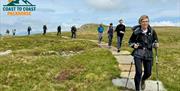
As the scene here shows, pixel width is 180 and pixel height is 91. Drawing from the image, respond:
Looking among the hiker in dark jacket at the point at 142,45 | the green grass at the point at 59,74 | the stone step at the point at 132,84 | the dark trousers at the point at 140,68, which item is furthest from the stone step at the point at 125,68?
the hiker in dark jacket at the point at 142,45

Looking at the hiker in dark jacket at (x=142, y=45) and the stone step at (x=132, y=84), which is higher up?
the hiker in dark jacket at (x=142, y=45)

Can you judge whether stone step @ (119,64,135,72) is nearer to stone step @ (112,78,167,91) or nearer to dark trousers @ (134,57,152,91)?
stone step @ (112,78,167,91)

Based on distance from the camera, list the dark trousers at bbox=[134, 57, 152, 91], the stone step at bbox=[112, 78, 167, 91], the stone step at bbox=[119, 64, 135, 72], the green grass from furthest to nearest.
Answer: the stone step at bbox=[119, 64, 135, 72], the green grass, the stone step at bbox=[112, 78, 167, 91], the dark trousers at bbox=[134, 57, 152, 91]

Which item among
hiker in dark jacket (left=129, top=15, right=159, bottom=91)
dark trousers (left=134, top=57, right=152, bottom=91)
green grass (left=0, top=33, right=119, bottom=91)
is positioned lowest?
green grass (left=0, top=33, right=119, bottom=91)

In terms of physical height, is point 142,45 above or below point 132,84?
above

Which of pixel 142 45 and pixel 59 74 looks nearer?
pixel 142 45

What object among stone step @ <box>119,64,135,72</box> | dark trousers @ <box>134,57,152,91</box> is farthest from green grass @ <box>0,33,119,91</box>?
dark trousers @ <box>134,57,152,91</box>

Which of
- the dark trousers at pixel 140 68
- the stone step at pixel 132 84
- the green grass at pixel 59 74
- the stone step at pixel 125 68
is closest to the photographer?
the dark trousers at pixel 140 68

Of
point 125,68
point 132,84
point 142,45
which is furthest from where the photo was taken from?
point 125,68

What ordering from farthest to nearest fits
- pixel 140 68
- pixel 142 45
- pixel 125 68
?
pixel 125 68
pixel 142 45
pixel 140 68

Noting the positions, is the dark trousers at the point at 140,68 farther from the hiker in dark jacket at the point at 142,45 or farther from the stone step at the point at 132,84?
the stone step at the point at 132,84

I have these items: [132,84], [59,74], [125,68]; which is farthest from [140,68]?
[59,74]

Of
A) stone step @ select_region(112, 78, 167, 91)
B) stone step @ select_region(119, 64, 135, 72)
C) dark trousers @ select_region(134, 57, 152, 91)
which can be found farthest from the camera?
stone step @ select_region(119, 64, 135, 72)

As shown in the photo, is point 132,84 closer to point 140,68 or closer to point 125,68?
point 140,68
